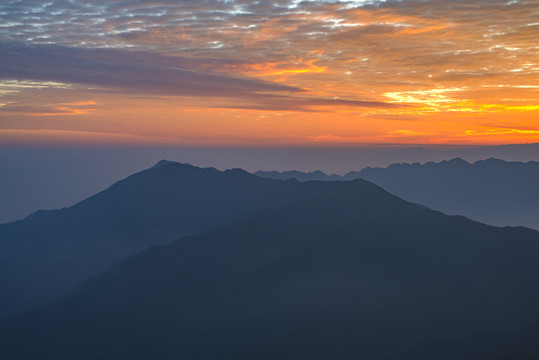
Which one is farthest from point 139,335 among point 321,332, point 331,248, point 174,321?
point 331,248

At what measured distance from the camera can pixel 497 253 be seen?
142000 mm

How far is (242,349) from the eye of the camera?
12531 cm

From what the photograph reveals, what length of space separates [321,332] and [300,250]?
49.6 meters

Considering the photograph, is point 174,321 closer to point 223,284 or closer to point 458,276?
point 223,284

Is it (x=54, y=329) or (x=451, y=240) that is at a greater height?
(x=451, y=240)

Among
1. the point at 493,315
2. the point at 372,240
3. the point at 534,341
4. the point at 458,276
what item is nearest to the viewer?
the point at 534,341

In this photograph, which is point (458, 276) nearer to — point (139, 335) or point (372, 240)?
point (372, 240)

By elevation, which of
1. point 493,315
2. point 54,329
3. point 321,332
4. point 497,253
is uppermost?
point 497,253

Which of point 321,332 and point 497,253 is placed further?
point 497,253

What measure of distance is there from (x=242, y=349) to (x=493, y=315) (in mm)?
68116

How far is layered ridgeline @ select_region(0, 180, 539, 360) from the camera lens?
11800 centimetres

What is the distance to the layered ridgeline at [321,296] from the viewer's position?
11800 centimetres

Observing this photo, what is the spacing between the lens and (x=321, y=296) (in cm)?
14038

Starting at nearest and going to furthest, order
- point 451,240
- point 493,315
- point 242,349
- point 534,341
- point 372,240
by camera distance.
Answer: point 534,341
point 493,315
point 242,349
point 451,240
point 372,240
